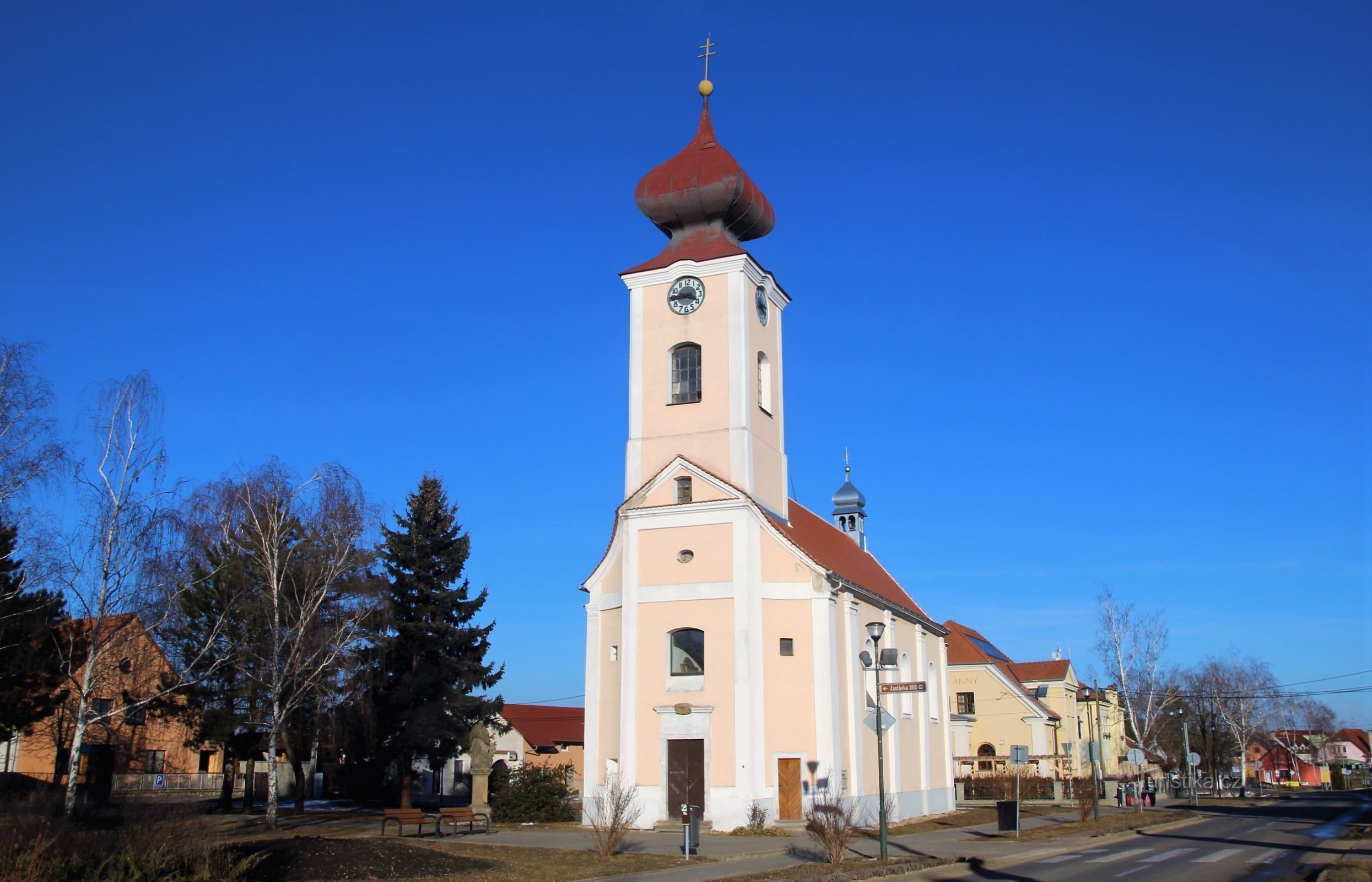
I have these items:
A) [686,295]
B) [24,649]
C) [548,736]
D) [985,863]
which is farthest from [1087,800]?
[548,736]

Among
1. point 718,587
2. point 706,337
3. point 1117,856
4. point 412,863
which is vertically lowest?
point 1117,856

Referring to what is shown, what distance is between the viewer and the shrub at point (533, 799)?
31625 millimetres

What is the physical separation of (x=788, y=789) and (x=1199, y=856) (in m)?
9.68

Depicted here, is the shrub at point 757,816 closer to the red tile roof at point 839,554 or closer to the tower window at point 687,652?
the tower window at point 687,652

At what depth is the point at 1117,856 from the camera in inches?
886

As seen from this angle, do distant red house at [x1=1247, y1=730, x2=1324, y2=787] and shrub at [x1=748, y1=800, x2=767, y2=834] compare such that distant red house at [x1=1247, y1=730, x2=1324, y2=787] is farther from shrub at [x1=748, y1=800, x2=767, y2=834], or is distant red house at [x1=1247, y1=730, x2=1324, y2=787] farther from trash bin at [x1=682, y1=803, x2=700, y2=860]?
trash bin at [x1=682, y1=803, x2=700, y2=860]

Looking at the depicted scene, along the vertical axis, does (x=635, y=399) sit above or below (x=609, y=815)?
above

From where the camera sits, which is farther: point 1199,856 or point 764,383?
point 764,383

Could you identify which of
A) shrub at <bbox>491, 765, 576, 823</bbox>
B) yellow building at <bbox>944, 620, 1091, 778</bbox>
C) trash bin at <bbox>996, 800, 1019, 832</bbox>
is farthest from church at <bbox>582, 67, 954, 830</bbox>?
yellow building at <bbox>944, 620, 1091, 778</bbox>

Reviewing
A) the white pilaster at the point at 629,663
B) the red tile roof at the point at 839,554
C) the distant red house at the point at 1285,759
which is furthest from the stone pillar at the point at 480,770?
the distant red house at the point at 1285,759

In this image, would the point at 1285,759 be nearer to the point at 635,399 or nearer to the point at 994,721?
the point at 994,721

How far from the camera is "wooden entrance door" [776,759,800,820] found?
2784 cm

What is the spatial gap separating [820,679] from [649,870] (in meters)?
10.8

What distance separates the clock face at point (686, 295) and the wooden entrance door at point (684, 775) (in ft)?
40.6
